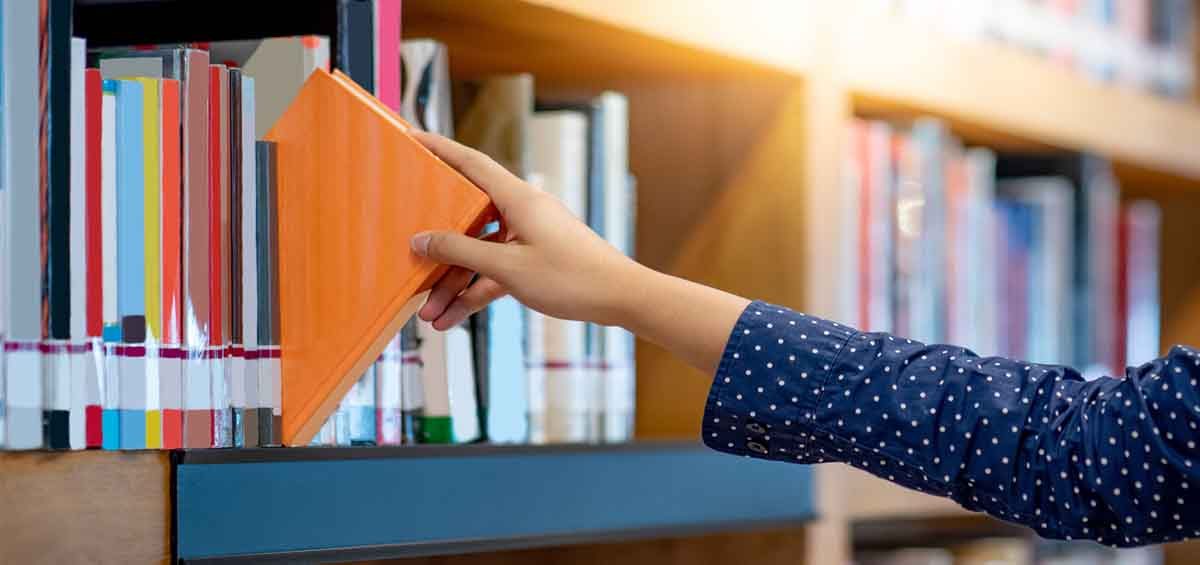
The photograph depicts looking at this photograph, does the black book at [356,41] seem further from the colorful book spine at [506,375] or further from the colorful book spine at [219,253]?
the colorful book spine at [506,375]

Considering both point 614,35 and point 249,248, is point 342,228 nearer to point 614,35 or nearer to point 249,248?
point 249,248

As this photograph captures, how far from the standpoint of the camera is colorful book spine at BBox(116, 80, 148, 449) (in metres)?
1.05

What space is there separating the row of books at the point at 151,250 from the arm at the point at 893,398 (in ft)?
0.41

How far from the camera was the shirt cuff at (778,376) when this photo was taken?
1122 millimetres

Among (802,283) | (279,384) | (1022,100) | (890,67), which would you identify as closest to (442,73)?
(279,384)

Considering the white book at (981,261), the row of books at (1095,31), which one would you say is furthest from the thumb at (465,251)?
the white book at (981,261)

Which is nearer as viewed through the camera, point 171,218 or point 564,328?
point 171,218

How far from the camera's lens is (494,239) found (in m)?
1.18

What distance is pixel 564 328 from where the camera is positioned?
1416 millimetres

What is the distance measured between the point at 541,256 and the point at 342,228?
0.50 ft

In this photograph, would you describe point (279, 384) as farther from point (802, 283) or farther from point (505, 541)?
point (802, 283)

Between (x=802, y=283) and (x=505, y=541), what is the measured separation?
0.48 m

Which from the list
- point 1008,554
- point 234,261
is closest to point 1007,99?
point 1008,554

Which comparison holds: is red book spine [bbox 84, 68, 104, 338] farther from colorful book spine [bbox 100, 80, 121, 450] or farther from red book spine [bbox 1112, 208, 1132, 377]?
red book spine [bbox 1112, 208, 1132, 377]
